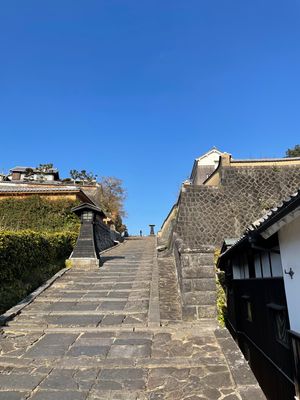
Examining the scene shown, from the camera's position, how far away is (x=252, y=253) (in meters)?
8.34

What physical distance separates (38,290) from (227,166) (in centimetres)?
1266

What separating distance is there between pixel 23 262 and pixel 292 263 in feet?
22.7

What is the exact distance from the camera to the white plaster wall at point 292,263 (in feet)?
16.3

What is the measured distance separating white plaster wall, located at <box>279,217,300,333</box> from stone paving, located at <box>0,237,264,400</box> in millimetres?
1151

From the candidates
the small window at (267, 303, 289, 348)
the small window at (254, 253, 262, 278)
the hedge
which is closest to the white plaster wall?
the small window at (267, 303, 289, 348)

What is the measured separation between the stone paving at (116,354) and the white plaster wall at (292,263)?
45.3 inches

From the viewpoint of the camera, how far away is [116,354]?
459 centimetres

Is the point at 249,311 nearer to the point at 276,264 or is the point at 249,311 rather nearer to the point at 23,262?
the point at 276,264

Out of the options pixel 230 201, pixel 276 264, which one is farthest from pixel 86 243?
pixel 230 201

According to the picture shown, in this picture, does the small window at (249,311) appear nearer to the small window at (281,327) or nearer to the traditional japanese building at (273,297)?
the traditional japanese building at (273,297)

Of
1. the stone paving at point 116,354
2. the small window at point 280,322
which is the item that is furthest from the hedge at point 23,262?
the small window at point 280,322

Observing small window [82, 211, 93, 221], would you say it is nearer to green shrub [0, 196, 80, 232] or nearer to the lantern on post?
the lantern on post

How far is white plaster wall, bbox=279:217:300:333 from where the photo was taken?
195 inches

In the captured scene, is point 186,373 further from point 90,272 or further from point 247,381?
point 90,272
